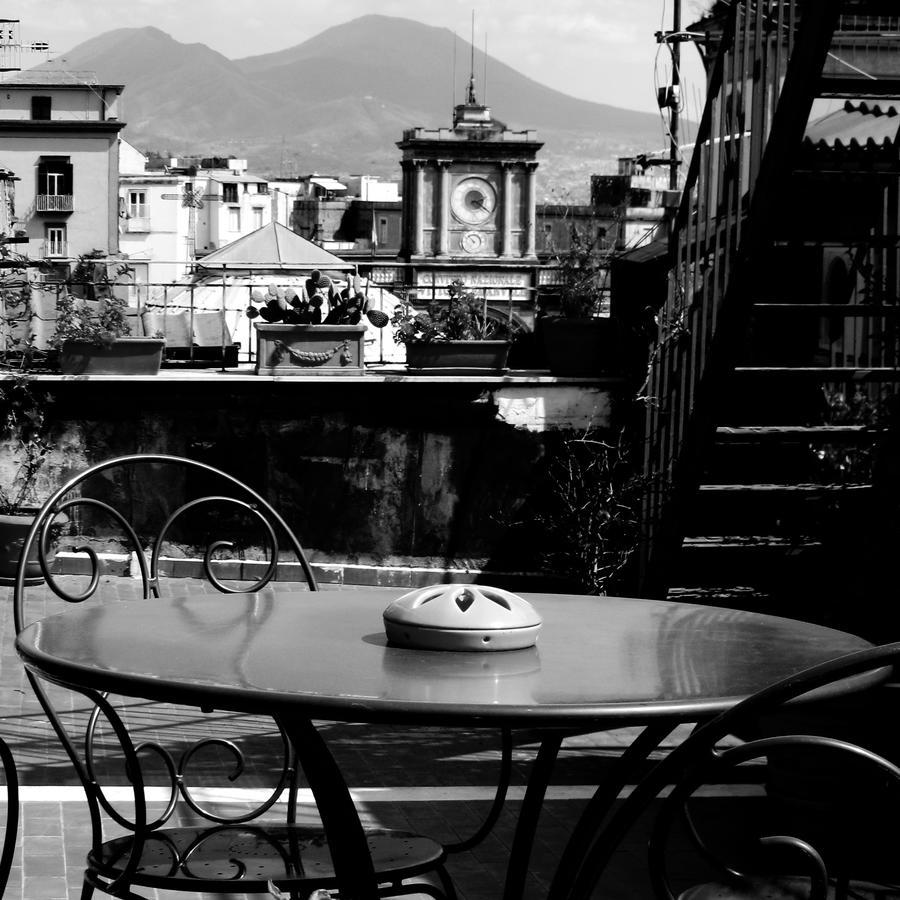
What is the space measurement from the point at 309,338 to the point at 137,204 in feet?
248

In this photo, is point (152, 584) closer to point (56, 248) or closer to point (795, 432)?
point (795, 432)

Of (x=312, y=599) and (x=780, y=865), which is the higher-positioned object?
(x=312, y=599)

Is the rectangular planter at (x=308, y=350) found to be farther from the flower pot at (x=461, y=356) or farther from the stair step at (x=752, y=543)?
the stair step at (x=752, y=543)

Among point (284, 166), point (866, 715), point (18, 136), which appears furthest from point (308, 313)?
point (284, 166)

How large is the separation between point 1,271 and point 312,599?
30.4 feet

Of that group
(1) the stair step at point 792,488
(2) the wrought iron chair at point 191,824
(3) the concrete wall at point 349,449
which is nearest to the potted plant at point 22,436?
(3) the concrete wall at point 349,449

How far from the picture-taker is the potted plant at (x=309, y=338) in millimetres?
11977

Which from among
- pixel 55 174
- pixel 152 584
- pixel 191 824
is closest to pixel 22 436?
pixel 191 824

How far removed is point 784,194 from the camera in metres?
5.52

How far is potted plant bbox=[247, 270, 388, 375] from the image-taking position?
1198cm

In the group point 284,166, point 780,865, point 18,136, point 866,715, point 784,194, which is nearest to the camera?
point 780,865

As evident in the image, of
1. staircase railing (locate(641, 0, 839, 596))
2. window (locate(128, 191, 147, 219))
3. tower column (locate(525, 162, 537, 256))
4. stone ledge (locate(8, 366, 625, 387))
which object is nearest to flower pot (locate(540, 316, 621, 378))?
stone ledge (locate(8, 366, 625, 387))

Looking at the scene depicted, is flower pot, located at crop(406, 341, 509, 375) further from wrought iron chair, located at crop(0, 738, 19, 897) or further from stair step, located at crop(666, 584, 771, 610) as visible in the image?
wrought iron chair, located at crop(0, 738, 19, 897)

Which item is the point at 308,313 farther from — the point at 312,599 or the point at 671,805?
the point at 671,805
